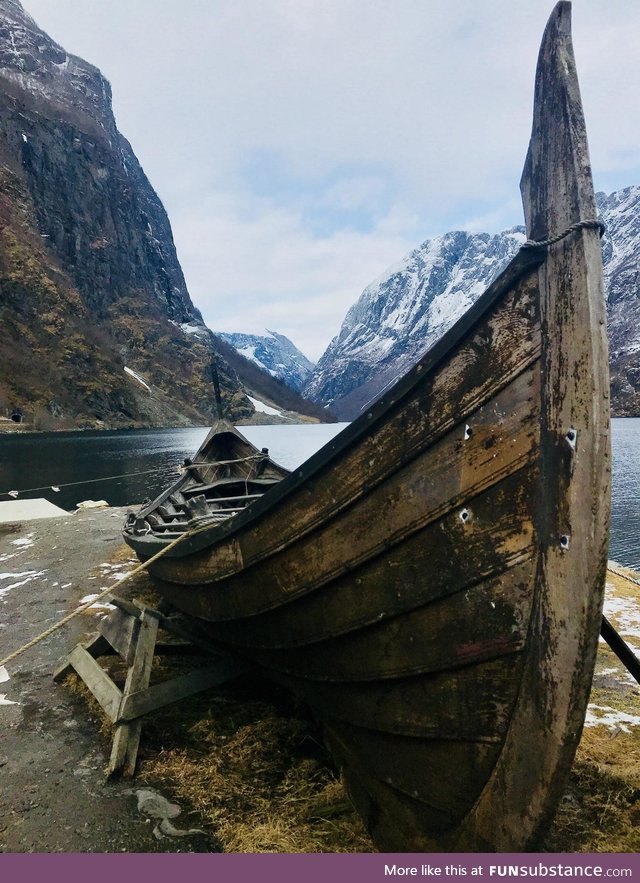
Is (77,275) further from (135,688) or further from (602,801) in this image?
(602,801)

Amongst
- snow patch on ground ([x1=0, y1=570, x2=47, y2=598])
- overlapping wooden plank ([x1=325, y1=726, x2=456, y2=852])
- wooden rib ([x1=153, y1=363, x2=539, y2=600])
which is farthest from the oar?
snow patch on ground ([x1=0, y1=570, x2=47, y2=598])

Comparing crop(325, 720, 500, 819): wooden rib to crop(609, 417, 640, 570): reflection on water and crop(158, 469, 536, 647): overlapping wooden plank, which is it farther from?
crop(609, 417, 640, 570): reflection on water

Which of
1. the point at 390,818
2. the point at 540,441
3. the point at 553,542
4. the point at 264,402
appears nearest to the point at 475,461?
the point at 540,441

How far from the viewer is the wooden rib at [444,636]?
2318 mm

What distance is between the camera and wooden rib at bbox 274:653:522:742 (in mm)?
2389

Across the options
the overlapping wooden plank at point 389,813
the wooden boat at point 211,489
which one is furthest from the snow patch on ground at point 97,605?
the overlapping wooden plank at point 389,813

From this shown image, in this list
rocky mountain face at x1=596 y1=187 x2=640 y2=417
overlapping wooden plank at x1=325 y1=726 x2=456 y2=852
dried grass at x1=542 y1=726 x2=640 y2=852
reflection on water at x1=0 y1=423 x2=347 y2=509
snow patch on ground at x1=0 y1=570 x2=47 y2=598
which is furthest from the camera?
rocky mountain face at x1=596 y1=187 x2=640 y2=417

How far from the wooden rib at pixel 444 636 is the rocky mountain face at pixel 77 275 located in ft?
269

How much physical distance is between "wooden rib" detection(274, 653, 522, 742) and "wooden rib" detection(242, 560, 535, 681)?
7 cm

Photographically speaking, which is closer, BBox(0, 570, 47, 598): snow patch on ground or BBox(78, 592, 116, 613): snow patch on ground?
BBox(78, 592, 116, 613): snow patch on ground

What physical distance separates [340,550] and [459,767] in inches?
48.9

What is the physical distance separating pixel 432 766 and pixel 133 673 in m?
2.71

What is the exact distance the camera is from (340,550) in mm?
2916

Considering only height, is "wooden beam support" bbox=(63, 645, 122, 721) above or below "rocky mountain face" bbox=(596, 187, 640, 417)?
below
